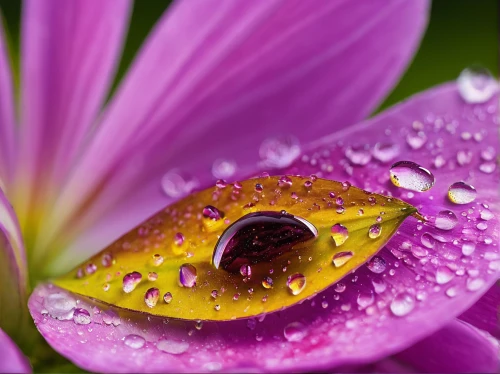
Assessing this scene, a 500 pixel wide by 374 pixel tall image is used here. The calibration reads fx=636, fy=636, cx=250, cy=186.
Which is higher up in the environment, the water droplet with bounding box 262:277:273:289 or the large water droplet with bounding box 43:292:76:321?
the water droplet with bounding box 262:277:273:289

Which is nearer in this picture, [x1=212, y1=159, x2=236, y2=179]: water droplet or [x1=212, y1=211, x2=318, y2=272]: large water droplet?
[x1=212, y1=211, x2=318, y2=272]: large water droplet

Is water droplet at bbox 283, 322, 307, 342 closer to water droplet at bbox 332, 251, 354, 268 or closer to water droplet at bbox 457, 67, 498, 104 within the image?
water droplet at bbox 332, 251, 354, 268

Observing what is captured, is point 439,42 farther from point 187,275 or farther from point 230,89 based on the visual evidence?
point 187,275

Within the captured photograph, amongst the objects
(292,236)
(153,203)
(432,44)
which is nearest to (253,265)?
(292,236)

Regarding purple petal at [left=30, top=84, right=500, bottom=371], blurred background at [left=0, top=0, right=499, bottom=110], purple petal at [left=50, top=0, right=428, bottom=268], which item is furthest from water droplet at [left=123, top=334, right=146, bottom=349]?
blurred background at [left=0, top=0, right=499, bottom=110]

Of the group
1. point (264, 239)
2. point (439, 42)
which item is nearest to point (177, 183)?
point (264, 239)

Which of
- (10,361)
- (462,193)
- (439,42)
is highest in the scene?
(439,42)

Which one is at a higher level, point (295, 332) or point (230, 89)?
point (230, 89)
